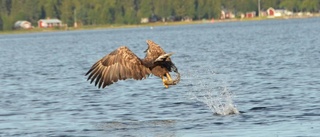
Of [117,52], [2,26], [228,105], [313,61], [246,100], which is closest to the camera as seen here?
[117,52]

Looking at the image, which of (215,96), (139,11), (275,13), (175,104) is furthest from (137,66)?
(139,11)

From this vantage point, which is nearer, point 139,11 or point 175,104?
point 175,104

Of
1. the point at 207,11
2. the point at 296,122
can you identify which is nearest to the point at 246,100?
the point at 296,122

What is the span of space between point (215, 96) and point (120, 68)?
735cm

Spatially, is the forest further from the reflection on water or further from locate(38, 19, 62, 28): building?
the reflection on water

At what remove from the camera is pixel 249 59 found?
4078cm

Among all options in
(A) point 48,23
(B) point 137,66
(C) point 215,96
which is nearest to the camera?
(B) point 137,66

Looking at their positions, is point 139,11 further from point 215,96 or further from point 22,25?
point 215,96

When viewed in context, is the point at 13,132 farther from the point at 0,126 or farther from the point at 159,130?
the point at 159,130

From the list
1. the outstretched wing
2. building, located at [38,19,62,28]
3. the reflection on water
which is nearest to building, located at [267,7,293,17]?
building, located at [38,19,62,28]

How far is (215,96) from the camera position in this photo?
2477cm

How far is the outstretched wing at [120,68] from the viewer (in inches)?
693

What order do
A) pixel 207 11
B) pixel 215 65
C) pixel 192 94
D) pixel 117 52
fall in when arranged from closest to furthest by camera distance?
pixel 117 52 → pixel 192 94 → pixel 215 65 → pixel 207 11

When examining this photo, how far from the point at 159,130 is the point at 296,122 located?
2.61 metres
